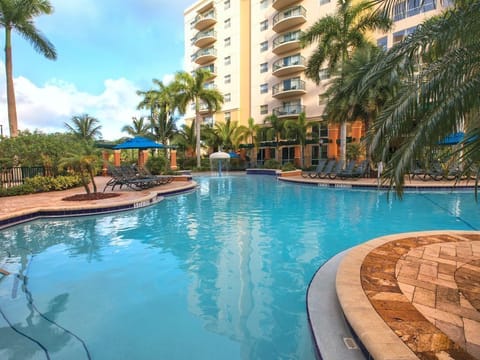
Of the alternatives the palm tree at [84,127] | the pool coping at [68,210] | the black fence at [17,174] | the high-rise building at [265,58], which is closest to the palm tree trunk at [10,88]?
the black fence at [17,174]

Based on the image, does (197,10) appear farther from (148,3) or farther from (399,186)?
(399,186)

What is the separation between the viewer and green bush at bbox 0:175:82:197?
1102cm

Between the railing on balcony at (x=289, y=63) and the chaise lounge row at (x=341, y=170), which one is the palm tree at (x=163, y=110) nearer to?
the railing on balcony at (x=289, y=63)

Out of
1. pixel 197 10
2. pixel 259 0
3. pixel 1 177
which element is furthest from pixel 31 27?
pixel 197 10

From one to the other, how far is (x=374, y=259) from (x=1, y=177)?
13507 mm

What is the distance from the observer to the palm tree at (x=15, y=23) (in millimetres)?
14891

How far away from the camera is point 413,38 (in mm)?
3232

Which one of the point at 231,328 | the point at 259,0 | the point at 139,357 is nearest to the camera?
the point at 139,357

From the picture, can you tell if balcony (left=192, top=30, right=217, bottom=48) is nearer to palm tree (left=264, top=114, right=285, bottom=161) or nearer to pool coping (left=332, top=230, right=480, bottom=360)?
palm tree (left=264, top=114, right=285, bottom=161)

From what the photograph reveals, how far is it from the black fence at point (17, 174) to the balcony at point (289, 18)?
25.0m

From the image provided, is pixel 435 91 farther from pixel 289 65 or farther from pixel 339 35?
pixel 289 65

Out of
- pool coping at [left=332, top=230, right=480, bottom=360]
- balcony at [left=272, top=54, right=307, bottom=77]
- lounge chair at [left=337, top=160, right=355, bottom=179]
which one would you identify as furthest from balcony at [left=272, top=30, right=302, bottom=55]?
pool coping at [left=332, top=230, right=480, bottom=360]

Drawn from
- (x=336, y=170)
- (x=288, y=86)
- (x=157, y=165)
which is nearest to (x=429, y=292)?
(x=336, y=170)

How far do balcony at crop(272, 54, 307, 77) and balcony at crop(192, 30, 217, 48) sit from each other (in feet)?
35.7
